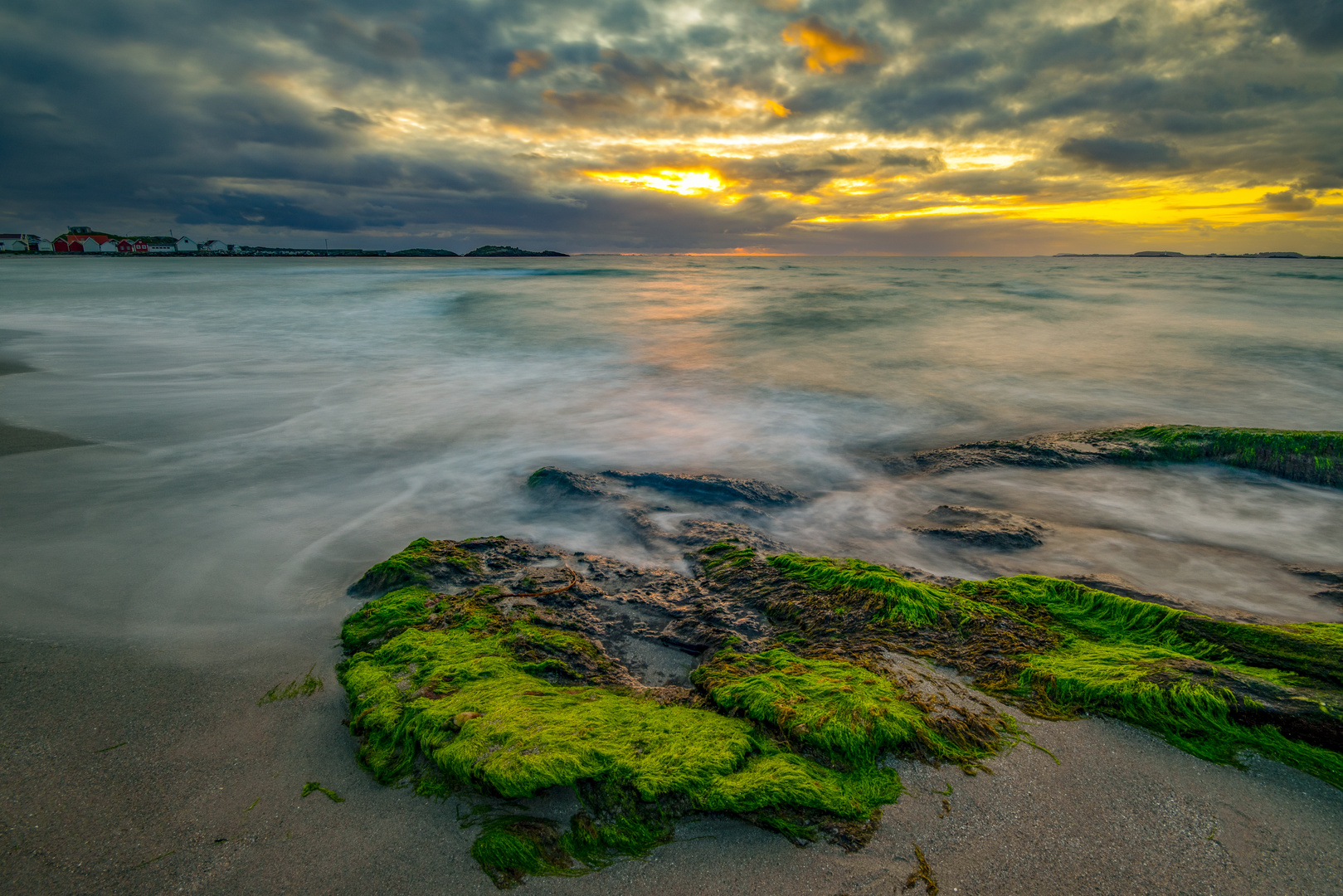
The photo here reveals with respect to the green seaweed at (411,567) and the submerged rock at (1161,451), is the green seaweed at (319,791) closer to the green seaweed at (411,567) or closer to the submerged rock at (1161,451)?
the green seaweed at (411,567)

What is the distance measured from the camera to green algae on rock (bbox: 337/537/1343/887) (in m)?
2.11

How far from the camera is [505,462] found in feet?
22.8

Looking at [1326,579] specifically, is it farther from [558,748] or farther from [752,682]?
[558,748]

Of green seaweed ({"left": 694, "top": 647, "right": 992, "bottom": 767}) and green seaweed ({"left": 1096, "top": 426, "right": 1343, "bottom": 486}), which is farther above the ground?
green seaweed ({"left": 1096, "top": 426, "right": 1343, "bottom": 486})

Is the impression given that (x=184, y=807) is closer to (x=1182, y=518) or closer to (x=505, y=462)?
(x=505, y=462)

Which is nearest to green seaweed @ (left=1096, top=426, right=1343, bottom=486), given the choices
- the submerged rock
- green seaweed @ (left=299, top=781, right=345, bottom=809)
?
the submerged rock

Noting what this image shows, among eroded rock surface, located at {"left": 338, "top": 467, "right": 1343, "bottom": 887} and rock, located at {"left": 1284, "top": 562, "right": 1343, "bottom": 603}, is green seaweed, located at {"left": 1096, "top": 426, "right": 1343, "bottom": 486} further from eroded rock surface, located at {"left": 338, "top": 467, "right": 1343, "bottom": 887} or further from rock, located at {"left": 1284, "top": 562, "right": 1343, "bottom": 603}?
eroded rock surface, located at {"left": 338, "top": 467, "right": 1343, "bottom": 887}

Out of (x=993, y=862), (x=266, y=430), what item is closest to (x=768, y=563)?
(x=993, y=862)

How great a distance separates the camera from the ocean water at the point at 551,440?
13.5 ft

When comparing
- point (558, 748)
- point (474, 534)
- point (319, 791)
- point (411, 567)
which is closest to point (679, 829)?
point (558, 748)

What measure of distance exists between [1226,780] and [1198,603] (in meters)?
1.80

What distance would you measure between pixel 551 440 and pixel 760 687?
575 cm

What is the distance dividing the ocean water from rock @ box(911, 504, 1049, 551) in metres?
0.18

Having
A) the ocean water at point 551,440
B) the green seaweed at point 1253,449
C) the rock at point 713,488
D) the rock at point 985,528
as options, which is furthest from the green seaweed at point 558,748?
the green seaweed at point 1253,449
